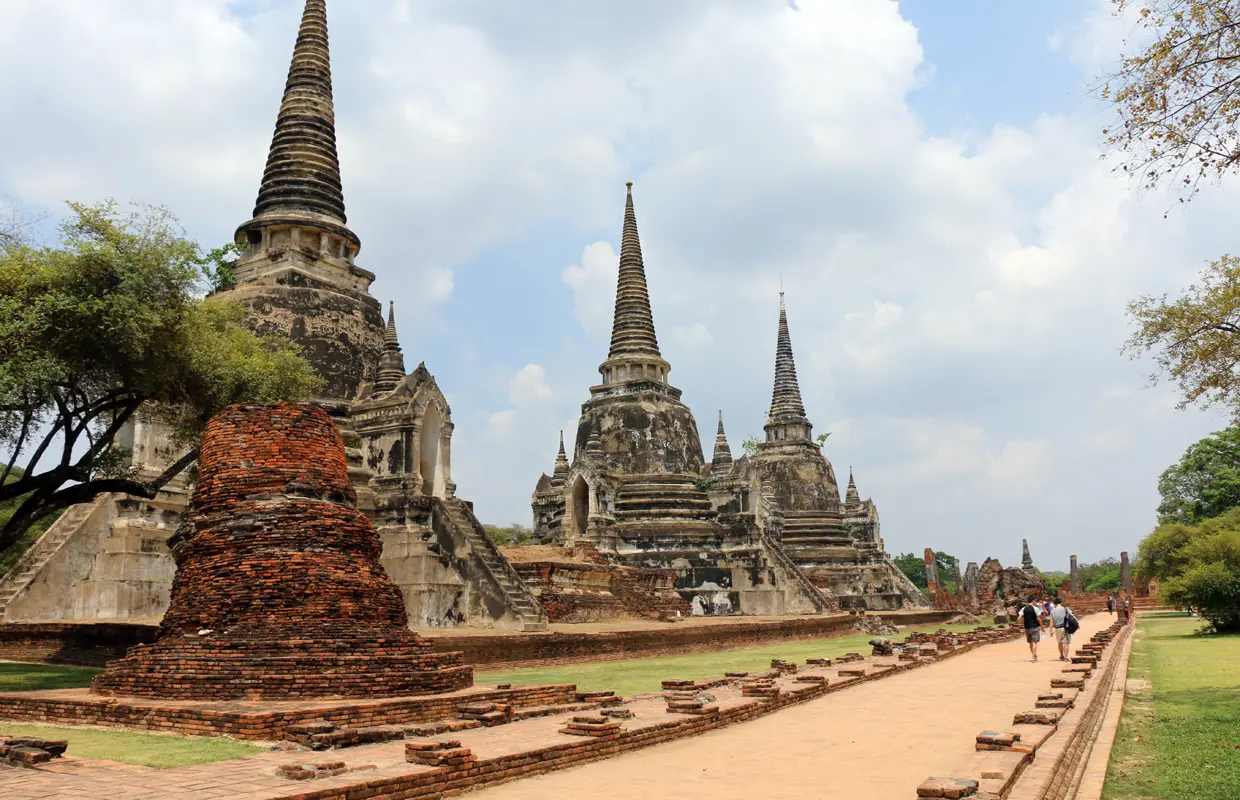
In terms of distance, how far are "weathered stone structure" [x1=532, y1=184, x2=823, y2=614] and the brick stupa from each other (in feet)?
64.5

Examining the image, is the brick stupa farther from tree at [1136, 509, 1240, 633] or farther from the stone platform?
tree at [1136, 509, 1240, 633]

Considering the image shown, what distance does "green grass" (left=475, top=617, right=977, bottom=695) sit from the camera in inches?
567

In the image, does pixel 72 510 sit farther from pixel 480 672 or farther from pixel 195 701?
pixel 195 701

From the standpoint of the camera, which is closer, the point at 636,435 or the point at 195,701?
the point at 195,701

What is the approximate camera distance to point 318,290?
22.9 m

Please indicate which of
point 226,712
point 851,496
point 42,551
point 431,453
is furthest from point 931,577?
point 226,712

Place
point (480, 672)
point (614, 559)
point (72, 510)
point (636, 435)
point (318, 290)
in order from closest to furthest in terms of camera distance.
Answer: point (480, 672) < point (72, 510) < point (318, 290) < point (614, 559) < point (636, 435)

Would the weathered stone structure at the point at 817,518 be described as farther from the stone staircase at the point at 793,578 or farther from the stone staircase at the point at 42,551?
the stone staircase at the point at 42,551

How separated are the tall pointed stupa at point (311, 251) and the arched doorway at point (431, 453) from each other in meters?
1.88

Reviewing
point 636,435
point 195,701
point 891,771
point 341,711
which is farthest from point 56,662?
point 636,435

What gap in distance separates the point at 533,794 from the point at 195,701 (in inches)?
179

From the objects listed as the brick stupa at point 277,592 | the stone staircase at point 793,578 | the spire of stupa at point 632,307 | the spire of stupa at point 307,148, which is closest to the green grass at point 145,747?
the brick stupa at point 277,592

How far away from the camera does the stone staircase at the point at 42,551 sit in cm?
1767

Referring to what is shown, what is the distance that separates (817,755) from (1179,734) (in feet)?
12.1
